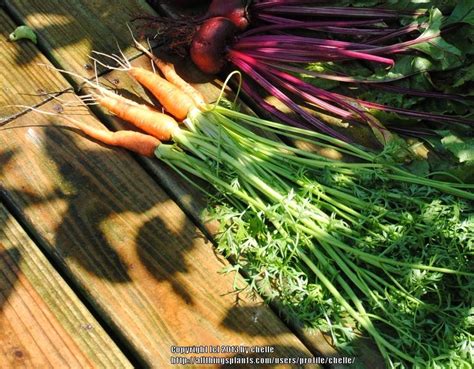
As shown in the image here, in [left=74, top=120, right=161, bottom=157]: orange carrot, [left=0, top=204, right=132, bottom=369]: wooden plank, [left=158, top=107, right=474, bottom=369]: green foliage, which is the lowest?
[left=158, top=107, right=474, bottom=369]: green foliage

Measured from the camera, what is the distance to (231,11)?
299 centimetres

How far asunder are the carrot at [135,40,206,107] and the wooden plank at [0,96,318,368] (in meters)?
0.42

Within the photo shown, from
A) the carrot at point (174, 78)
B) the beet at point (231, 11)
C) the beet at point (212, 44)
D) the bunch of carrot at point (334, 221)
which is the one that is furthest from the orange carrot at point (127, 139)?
the beet at point (231, 11)

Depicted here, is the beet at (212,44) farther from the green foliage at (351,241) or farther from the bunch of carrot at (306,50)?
the green foliage at (351,241)

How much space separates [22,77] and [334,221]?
5.05ft

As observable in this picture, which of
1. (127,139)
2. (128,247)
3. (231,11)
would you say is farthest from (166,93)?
(128,247)

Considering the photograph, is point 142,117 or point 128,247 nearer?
point 128,247

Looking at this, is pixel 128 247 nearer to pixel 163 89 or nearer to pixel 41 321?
pixel 41 321

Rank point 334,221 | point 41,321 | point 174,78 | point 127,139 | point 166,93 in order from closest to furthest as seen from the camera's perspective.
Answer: point 41,321
point 334,221
point 127,139
point 166,93
point 174,78

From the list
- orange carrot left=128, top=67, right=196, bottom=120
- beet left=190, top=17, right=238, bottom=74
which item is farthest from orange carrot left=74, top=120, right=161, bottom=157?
beet left=190, top=17, right=238, bottom=74

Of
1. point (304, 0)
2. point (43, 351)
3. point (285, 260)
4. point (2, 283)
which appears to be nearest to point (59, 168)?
point (2, 283)

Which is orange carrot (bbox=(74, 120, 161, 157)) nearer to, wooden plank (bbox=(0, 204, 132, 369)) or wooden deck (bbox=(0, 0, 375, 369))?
wooden deck (bbox=(0, 0, 375, 369))

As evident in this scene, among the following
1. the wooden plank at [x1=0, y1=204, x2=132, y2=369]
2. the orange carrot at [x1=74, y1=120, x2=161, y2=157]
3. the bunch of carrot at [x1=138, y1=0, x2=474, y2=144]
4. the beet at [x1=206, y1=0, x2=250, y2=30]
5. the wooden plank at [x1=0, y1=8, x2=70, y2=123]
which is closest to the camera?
the wooden plank at [x1=0, y1=204, x2=132, y2=369]

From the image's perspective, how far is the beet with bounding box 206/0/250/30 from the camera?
2.99 m
